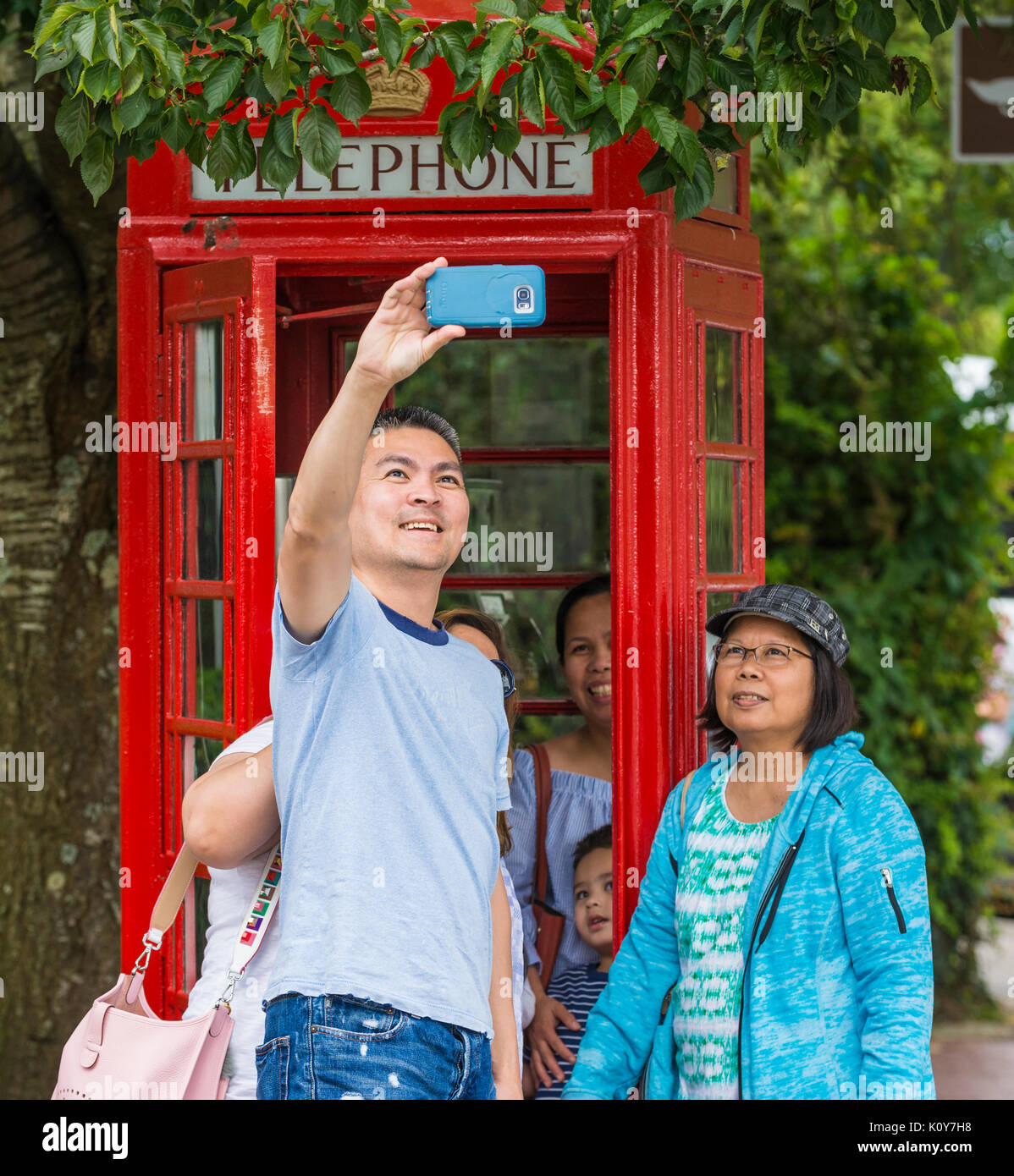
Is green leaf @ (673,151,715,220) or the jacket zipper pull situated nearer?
the jacket zipper pull

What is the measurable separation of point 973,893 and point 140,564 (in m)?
4.61

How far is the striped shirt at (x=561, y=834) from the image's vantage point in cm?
324

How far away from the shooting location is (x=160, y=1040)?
2.38 m

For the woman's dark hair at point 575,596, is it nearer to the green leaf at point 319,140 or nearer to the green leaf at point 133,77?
the green leaf at point 319,140

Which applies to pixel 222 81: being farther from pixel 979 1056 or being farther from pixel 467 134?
pixel 979 1056

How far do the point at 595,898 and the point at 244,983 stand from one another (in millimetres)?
1005

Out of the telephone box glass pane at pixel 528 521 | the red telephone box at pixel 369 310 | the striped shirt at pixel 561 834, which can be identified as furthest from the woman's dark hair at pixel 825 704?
the telephone box glass pane at pixel 528 521

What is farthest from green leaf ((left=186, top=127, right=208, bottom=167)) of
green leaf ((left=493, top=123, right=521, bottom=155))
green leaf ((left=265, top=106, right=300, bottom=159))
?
green leaf ((left=493, top=123, right=521, bottom=155))

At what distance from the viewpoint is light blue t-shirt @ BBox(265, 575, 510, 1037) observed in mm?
2182

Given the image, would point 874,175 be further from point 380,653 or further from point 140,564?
point 380,653

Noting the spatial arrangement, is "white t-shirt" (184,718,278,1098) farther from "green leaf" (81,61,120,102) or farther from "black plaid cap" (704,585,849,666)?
"green leaf" (81,61,120,102)

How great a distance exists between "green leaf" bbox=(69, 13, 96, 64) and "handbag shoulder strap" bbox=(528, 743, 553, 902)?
1.86 meters

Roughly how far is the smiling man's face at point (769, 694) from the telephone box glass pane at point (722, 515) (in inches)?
19.2

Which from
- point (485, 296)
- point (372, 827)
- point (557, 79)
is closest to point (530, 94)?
point (557, 79)
